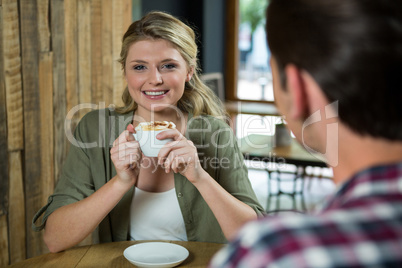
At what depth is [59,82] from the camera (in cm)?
237

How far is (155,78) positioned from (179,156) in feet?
1.18

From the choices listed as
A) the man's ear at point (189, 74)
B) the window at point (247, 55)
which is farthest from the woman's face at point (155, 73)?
the window at point (247, 55)

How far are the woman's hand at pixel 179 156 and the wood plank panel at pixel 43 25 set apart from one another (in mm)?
971

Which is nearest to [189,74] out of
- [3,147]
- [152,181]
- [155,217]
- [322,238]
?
[152,181]

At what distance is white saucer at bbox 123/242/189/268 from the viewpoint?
1478 mm

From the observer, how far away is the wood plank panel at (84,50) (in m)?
2.51

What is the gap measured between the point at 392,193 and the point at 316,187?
509 cm

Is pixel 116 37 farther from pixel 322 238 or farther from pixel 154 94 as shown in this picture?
pixel 322 238

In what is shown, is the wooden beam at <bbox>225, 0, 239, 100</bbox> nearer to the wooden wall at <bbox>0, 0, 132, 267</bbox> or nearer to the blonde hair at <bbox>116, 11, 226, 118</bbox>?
the wooden wall at <bbox>0, 0, 132, 267</bbox>

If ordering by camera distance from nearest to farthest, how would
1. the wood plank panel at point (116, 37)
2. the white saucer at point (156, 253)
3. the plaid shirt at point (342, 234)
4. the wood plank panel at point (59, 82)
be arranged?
the plaid shirt at point (342, 234) < the white saucer at point (156, 253) < the wood plank panel at point (59, 82) < the wood plank panel at point (116, 37)

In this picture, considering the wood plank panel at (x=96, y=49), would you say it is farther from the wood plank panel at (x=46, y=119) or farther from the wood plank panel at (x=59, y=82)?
the wood plank panel at (x=46, y=119)

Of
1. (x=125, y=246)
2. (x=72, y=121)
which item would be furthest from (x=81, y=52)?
(x=125, y=246)

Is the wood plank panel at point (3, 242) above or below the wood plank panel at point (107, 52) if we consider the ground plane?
below

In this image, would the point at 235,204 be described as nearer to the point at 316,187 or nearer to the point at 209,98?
the point at 209,98
